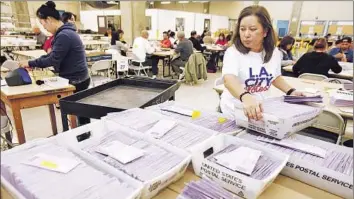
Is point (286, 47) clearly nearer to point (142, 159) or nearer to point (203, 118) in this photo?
point (203, 118)

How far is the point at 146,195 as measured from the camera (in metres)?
0.65

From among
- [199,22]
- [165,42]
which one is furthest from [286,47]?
[199,22]

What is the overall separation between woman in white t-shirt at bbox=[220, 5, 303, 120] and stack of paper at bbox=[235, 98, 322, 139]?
200 millimetres

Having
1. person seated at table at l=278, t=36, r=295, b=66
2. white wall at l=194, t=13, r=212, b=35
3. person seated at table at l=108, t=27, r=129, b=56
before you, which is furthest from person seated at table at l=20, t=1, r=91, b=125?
white wall at l=194, t=13, r=212, b=35

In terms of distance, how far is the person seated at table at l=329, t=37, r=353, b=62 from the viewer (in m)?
4.77

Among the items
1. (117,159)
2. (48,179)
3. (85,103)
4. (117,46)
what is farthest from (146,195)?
(117,46)

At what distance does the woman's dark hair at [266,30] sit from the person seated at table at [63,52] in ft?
5.02

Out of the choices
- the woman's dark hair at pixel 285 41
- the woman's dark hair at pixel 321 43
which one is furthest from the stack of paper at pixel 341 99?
the woman's dark hair at pixel 285 41

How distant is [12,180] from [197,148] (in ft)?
1.65

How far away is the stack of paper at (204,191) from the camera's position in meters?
0.62

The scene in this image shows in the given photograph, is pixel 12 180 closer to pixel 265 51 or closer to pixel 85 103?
pixel 85 103

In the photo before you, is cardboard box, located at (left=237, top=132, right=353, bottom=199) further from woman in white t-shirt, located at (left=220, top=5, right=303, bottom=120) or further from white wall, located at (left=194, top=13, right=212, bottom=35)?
white wall, located at (left=194, top=13, right=212, bottom=35)

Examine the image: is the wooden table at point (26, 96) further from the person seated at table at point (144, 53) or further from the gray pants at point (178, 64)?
the gray pants at point (178, 64)

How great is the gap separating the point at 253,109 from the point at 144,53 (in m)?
4.72
